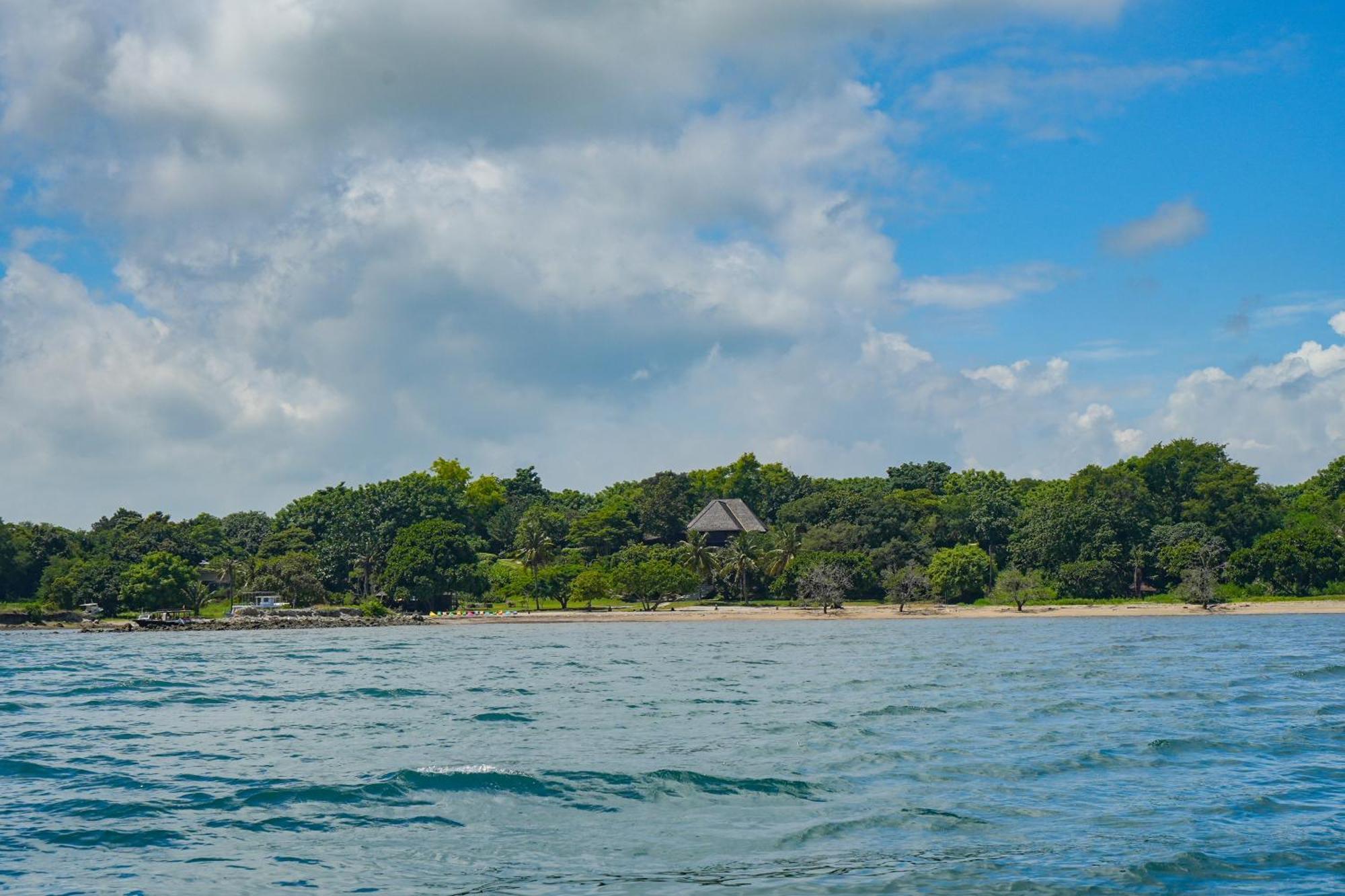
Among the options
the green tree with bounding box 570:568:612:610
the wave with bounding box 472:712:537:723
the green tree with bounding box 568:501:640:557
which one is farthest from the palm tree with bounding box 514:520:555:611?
the wave with bounding box 472:712:537:723

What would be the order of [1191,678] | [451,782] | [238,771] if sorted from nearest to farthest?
1. [451,782]
2. [238,771]
3. [1191,678]

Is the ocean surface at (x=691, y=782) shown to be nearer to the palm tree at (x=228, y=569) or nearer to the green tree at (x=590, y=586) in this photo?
the green tree at (x=590, y=586)

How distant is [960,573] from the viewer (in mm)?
97188

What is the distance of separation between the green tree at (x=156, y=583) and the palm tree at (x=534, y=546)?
31.4 m

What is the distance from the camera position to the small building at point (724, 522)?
126500 millimetres

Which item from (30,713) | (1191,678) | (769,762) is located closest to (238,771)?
(769,762)

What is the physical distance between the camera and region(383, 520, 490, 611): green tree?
327ft

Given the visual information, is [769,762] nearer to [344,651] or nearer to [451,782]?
[451,782]

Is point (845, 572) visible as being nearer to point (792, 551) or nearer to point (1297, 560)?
point (792, 551)

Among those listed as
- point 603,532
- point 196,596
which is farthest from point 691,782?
point 603,532

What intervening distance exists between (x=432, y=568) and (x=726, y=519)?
39.9 metres

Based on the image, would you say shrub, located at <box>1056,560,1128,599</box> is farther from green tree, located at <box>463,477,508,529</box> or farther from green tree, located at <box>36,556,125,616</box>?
green tree, located at <box>36,556,125,616</box>

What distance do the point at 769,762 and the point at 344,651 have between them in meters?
44.5

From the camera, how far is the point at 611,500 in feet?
443
